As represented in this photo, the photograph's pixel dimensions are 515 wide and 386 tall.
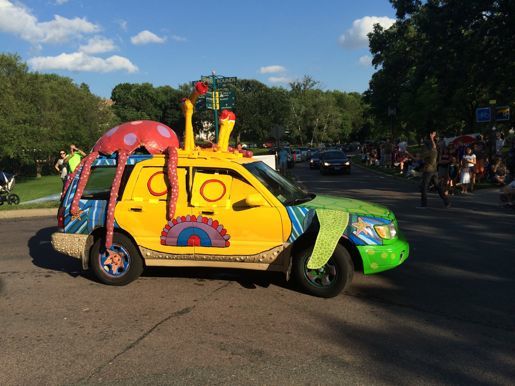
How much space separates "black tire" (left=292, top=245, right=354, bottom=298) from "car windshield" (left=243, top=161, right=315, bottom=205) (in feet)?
2.35

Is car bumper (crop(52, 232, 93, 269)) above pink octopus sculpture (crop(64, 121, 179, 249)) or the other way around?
the other way around

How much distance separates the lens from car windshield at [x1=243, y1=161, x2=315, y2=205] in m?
5.57

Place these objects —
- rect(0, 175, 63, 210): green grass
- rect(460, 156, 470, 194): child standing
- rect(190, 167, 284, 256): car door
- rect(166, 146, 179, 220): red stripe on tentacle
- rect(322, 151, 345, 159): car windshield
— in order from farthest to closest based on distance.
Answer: rect(322, 151, 345, 159): car windshield → rect(0, 175, 63, 210): green grass → rect(460, 156, 470, 194): child standing → rect(166, 146, 179, 220): red stripe on tentacle → rect(190, 167, 284, 256): car door

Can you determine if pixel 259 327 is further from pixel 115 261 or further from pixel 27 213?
pixel 27 213

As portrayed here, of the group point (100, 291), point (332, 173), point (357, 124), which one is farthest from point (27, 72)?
point (357, 124)

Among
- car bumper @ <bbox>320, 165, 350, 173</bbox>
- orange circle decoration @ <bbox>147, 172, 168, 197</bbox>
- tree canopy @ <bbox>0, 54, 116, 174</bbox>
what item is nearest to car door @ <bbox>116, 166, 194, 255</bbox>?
orange circle decoration @ <bbox>147, 172, 168, 197</bbox>

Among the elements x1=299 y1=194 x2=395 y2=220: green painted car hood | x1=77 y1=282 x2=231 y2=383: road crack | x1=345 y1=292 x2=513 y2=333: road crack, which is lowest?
x1=77 y1=282 x2=231 y2=383: road crack

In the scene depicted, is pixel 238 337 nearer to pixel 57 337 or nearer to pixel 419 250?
pixel 57 337

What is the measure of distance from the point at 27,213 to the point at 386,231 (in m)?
12.0

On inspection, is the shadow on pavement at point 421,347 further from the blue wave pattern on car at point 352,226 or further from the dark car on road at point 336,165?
the dark car on road at point 336,165

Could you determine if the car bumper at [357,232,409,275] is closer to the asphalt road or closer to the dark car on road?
the asphalt road

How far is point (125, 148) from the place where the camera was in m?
5.99

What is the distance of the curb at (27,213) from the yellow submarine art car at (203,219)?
8496 millimetres

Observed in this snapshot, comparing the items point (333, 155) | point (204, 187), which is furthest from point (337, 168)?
point (204, 187)
